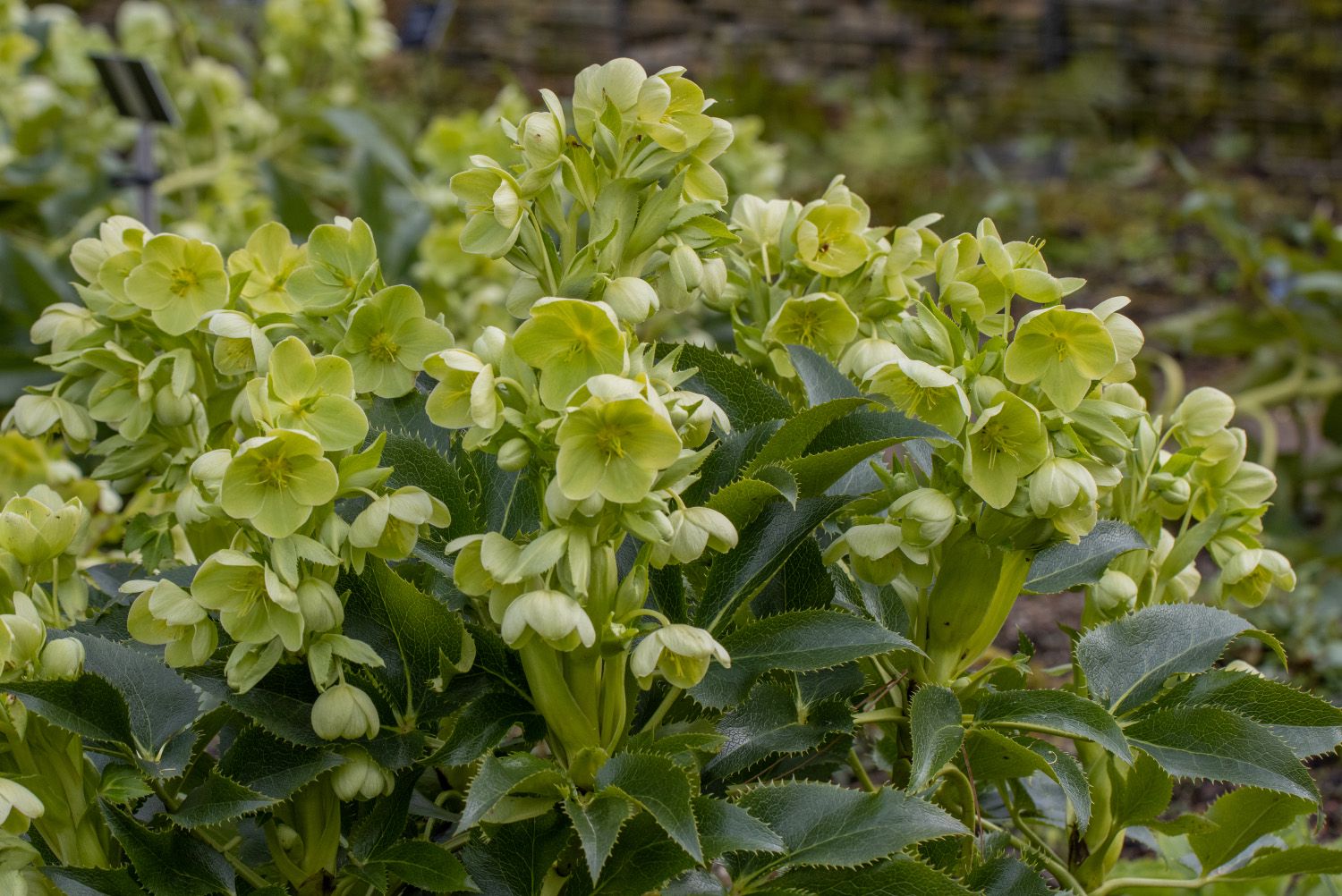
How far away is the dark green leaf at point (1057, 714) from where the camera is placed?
0.61 metres

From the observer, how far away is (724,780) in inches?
27.2

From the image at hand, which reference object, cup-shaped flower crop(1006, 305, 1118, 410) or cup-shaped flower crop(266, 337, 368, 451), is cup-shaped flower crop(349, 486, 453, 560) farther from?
cup-shaped flower crop(1006, 305, 1118, 410)

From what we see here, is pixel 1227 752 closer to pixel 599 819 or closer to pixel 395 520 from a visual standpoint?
pixel 599 819

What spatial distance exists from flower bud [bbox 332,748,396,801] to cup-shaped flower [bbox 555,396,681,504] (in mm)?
199

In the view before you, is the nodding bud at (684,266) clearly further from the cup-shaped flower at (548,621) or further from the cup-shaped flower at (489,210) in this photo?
the cup-shaped flower at (548,621)

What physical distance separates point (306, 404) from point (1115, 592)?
47 cm

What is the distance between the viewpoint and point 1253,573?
2.45ft

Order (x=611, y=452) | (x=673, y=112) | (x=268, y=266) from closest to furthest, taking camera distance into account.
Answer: (x=611, y=452) < (x=673, y=112) < (x=268, y=266)

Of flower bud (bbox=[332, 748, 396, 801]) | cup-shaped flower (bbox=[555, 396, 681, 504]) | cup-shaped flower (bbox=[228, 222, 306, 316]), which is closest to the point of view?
cup-shaped flower (bbox=[555, 396, 681, 504])

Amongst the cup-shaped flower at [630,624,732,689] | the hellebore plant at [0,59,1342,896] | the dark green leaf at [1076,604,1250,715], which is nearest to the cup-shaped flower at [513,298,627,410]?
the hellebore plant at [0,59,1342,896]

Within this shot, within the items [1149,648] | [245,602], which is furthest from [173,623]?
[1149,648]

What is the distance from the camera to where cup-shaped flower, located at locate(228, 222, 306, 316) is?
2.34ft

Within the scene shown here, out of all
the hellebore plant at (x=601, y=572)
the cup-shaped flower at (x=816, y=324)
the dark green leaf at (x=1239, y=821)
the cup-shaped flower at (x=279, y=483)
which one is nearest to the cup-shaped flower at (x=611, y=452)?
the hellebore plant at (x=601, y=572)

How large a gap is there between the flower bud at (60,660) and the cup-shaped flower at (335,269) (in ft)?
0.68
